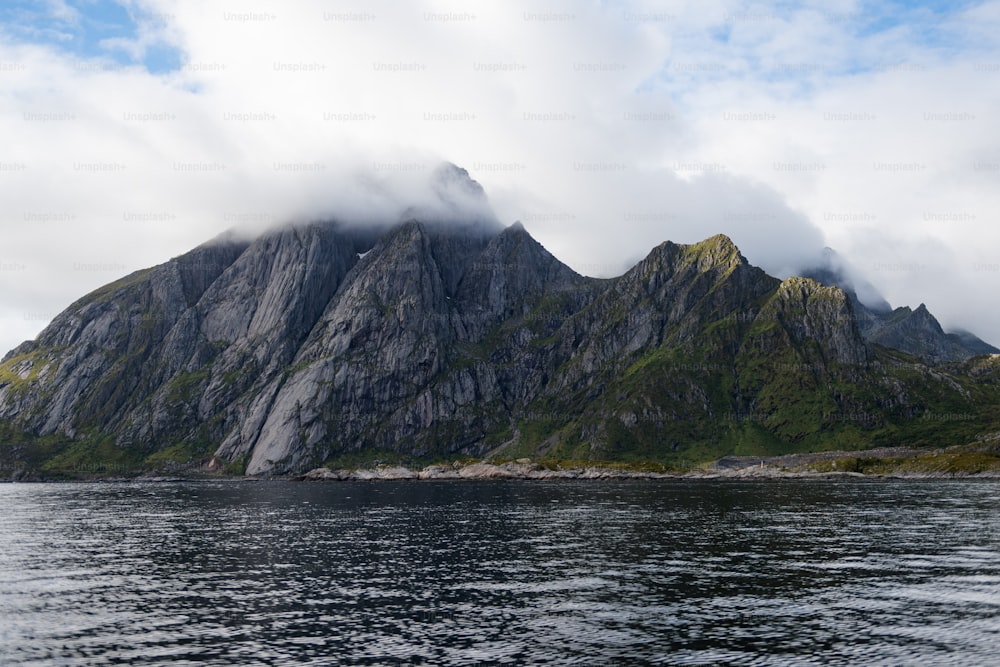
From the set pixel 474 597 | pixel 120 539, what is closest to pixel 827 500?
pixel 474 597

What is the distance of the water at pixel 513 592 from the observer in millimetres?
38844

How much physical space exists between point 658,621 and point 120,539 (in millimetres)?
74312

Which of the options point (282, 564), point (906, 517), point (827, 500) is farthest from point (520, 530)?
point (827, 500)

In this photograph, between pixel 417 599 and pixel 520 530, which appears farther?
pixel 520 530

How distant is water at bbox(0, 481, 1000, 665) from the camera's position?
3884 cm

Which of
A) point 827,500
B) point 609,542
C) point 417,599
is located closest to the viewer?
point 417,599

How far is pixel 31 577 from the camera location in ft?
205

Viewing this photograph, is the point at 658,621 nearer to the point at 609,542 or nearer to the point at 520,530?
the point at 609,542

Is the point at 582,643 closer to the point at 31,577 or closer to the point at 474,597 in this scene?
the point at 474,597

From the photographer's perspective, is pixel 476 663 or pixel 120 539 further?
pixel 120 539

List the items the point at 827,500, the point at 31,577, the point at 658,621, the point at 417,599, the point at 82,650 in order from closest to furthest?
the point at 82,650 < the point at 658,621 < the point at 417,599 < the point at 31,577 < the point at 827,500

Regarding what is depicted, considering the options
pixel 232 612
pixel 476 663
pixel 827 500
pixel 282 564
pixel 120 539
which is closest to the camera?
pixel 476 663

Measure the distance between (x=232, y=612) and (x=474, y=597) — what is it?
16.9 metres

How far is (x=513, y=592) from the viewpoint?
5406cm
